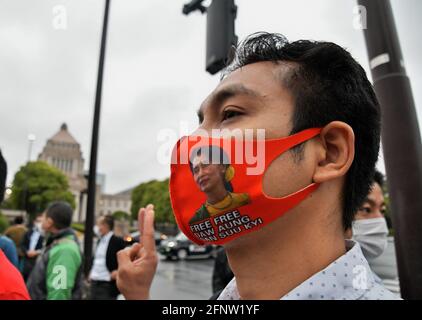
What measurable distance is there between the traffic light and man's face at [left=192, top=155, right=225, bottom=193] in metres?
1.82

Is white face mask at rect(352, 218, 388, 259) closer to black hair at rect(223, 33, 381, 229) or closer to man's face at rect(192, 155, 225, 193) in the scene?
black hair at rect(223, 33, 381, 229)

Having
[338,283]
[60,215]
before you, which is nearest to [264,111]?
[338,283]

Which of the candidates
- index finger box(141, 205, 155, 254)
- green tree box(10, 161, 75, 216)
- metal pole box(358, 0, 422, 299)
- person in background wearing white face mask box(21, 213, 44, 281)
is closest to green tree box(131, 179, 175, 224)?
index finger box(141, 205, 155, 254)

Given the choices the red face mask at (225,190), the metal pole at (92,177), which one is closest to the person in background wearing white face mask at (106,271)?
the metal pole at (92,177)

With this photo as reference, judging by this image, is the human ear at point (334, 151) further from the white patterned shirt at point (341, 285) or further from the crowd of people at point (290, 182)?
the white patterned shirt at point (341, 285)

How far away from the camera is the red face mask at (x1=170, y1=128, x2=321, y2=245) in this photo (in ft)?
3.86

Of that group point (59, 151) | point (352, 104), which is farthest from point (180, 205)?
point (59, 151)

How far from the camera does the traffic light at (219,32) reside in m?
2.99

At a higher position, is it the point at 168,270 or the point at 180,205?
the point at 180,205

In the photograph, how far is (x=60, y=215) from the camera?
4.39m

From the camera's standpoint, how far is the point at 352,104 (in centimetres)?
129

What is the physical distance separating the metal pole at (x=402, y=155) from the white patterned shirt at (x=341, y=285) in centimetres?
145

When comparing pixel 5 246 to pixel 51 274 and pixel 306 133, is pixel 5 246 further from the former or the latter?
pixel 306 133
